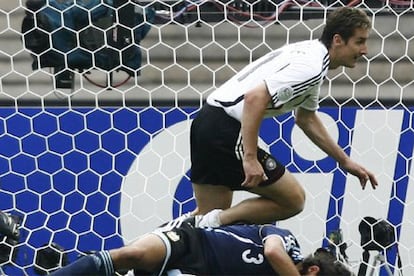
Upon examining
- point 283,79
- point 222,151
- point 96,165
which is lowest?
point 96,165

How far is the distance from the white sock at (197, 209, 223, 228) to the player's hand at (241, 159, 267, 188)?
0.21 meters

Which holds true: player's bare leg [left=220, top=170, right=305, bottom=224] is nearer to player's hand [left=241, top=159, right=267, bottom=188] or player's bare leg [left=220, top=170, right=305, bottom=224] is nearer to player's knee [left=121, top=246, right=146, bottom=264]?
player's hand [left=241, top=159, right=267, bottom=188]

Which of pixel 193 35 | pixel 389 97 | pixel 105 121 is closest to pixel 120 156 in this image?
pixel 105 121

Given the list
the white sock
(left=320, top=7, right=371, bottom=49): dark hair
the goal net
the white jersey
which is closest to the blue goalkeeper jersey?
the white sock

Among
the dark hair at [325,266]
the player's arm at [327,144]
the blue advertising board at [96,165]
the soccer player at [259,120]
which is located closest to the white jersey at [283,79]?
the soccer player at [259,120]

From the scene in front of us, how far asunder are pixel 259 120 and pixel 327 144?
469mm

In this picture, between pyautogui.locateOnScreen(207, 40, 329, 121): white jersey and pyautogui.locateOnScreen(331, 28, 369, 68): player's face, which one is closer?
pyautogui.locateOnScreen(207, 40, 329, 121): white jersey

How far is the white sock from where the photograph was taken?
2.51 m

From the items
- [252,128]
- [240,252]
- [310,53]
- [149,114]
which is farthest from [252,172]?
[149,114]

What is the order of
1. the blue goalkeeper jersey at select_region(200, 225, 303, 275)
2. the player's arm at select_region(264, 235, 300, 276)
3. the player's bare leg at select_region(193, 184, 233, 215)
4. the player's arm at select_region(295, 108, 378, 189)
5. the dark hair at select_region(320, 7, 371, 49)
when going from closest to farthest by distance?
the player's arm at select_region(264, 235, 300, 276), the blue goalkeeper jersey at select_region(200, 225, 303, 275), the dark hair at select_region(320, 7, 371, 49), the player's bare leg at select_region(193, 184, 233, 215), the player's arm at select_region(295, 108, 378, 189)

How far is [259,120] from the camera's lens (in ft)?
7.63

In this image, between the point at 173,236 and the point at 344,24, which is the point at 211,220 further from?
the point at 344,24

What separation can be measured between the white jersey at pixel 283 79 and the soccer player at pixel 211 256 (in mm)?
353

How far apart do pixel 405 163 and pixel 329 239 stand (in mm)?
397
